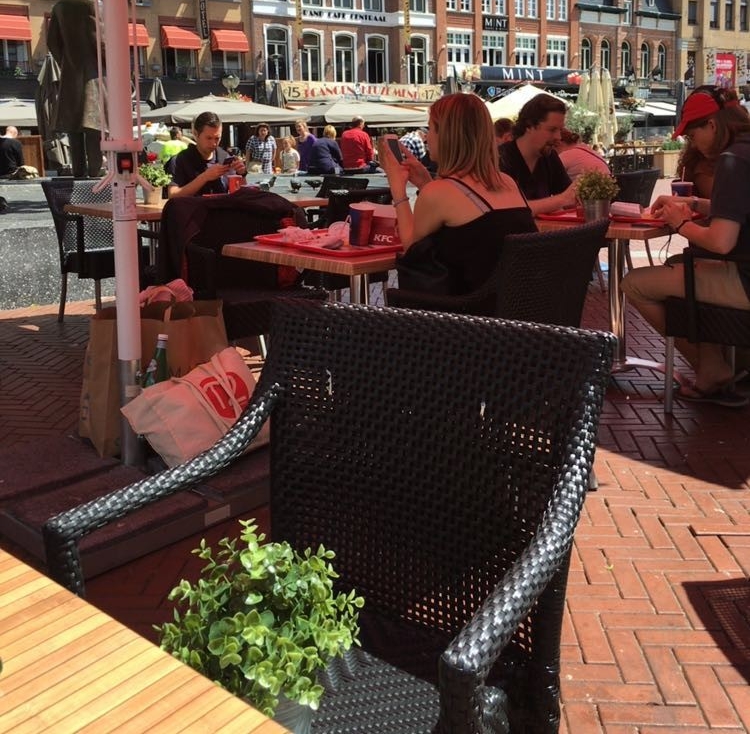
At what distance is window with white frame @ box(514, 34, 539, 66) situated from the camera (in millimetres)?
49781

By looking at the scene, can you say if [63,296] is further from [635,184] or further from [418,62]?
[418,62]

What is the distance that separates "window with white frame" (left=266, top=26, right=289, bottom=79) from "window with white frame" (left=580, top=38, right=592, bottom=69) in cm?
1880

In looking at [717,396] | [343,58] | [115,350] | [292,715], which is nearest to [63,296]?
[115,350]

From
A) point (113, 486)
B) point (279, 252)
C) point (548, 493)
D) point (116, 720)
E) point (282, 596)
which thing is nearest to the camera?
point (116, 720)

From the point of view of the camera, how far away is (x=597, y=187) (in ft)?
14.2

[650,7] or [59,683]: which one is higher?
[650,7]

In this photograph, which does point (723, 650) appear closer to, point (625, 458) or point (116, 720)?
point (625, 458)

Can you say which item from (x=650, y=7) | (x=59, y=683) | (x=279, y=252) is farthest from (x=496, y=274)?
(x=650, y=7)

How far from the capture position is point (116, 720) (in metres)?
0.94

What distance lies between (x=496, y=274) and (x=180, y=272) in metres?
1.79

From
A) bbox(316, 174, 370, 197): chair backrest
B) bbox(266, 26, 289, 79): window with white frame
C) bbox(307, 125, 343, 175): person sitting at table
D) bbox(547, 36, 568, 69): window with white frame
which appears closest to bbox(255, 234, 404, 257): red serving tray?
bbox(316, 174, 370, 197): chair backrest

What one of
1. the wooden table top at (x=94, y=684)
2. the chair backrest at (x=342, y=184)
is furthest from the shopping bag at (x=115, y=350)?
the chair backrest at (x=342, y=184)

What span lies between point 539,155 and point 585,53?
5179 centimetres

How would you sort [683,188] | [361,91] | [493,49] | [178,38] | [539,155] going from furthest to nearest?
[493,49] < [361,91] < [178,38] < [539,155] < [683,188]
